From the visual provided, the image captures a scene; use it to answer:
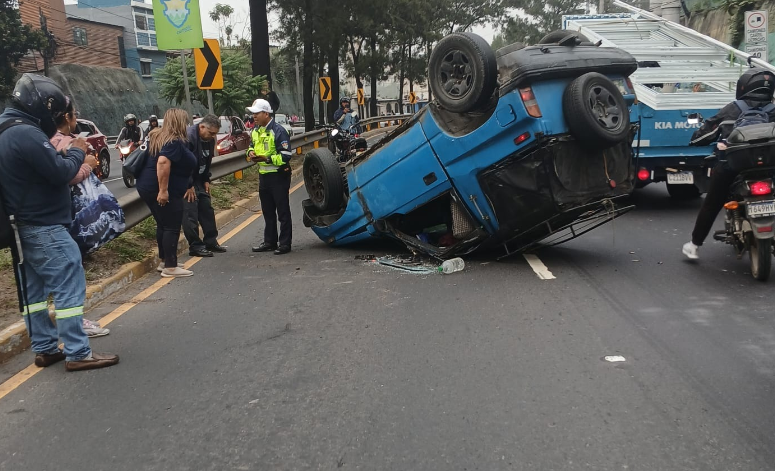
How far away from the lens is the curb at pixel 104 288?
5301mm

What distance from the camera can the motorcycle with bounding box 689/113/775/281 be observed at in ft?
20.3

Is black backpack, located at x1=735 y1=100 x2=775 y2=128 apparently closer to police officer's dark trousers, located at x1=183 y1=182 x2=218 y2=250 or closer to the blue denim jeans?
the blue denim jeans

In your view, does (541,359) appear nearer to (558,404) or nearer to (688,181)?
(558,404)

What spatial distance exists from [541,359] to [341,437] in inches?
64.4

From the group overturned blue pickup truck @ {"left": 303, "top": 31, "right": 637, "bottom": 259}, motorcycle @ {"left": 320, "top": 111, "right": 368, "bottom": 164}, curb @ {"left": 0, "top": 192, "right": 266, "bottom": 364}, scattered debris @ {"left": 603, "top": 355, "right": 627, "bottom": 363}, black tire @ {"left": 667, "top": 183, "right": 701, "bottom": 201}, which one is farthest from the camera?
A: motorcycle @ {"left": 320, "top": 111, "right": 368, "bottom": 164}

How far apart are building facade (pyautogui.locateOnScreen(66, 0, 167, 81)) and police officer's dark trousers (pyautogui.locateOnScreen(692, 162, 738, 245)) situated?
55820 mm

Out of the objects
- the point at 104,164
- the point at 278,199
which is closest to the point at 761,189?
the point at 278,199

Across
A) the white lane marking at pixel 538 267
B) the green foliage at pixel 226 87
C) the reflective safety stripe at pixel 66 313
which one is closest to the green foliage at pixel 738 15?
the green foliage at pixel 226 87

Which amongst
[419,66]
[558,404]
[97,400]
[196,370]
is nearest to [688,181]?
[558,404]

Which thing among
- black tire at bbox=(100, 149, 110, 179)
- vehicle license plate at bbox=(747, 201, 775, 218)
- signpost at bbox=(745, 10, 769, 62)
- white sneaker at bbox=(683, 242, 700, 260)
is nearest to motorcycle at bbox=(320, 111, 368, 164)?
black tire at bbox=(100, 149, 110, 179)

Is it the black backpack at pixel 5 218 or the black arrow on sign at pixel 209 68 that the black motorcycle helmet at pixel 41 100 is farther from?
the black arrow on sign at pixel 209 68

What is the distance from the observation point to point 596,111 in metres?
6.56

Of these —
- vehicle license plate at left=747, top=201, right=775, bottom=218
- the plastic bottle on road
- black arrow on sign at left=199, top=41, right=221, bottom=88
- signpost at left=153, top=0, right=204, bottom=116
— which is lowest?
the plastic bottle on road

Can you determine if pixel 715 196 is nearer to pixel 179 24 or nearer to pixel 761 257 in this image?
pixel 761 257
